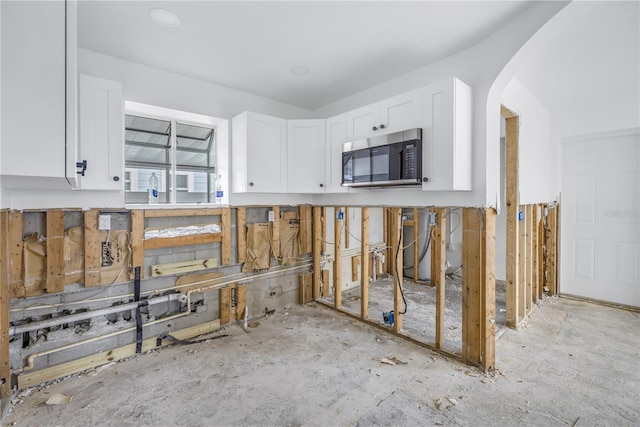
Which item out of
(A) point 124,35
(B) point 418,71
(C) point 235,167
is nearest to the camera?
(A) point 124,35

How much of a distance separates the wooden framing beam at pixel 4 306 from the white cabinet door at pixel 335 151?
269 centimetres

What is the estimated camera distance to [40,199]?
2244 millimetres

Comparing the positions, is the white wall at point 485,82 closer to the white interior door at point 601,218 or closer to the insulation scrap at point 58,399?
the white interior door at point 601,218

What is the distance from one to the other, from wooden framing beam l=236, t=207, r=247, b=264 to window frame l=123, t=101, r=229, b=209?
0.20 meters

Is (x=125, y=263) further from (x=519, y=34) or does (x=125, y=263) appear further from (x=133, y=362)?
(x=519, y=34)

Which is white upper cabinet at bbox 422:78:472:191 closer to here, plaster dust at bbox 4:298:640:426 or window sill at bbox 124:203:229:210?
plaster dust at bbox 4:298:640:426

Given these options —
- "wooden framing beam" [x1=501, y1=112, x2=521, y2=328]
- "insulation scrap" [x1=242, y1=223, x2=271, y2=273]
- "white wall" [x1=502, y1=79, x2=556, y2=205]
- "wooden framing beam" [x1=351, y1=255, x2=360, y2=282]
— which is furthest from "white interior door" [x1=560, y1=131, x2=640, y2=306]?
"insulation scrap" [x1=242, y1=223, x2=271, y2=273]

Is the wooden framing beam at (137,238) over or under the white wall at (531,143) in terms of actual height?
under

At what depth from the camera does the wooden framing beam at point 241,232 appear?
3.36m

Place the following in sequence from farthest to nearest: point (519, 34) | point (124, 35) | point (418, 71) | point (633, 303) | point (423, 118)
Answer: point (633, 303), point (418, 71), point (423, 118), point (124, 35), point (519, 34)

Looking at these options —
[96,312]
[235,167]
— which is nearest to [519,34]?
[235,167]

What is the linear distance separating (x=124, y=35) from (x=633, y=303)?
6.14m

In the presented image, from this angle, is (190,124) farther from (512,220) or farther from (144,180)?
(512,220)

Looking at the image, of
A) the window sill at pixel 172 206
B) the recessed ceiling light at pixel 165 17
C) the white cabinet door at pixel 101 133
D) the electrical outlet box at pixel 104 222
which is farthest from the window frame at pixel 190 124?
the recessed ceiling light at pixel 165 17
